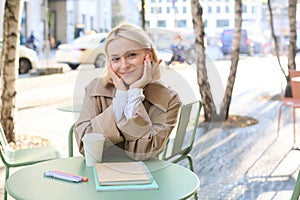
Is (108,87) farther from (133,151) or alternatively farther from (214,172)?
(214,172)

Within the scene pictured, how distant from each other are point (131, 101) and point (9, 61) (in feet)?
12.3

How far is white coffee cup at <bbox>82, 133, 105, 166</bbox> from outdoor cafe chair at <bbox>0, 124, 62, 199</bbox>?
1.37 metres

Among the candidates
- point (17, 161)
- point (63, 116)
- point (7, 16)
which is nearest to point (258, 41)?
point (63, 116)

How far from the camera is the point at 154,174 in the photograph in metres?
2.12

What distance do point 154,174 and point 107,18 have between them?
1533 inches

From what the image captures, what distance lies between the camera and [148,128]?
220cm

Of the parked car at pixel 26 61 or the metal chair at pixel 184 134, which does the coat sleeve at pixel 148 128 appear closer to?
the metal chair at pixel 184 134

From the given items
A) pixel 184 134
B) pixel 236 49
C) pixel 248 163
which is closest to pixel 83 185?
pixel 184 134

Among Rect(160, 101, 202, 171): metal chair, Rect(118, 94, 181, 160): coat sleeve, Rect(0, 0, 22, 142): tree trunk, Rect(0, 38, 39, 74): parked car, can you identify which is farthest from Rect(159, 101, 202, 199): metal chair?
Rect(0, 38, 39, 74): parked car

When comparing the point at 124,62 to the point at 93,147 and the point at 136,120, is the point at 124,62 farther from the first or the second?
the point at 93,147

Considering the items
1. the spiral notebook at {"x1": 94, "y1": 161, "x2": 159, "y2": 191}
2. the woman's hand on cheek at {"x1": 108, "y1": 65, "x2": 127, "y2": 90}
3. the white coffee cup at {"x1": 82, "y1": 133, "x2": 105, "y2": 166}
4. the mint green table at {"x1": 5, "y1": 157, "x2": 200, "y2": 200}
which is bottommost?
the mint green table at {"x1": 5, "y1": 157, "x2": 200, "y2": 200}

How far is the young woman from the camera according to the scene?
7.09 ft

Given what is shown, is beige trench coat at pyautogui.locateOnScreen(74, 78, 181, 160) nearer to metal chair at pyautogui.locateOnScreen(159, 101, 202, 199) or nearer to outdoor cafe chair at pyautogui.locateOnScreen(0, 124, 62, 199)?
metal chair at pyautogui.locateOnScreen(159, 101, 202, 199)

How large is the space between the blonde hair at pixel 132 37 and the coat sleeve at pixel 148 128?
0.53 ft
